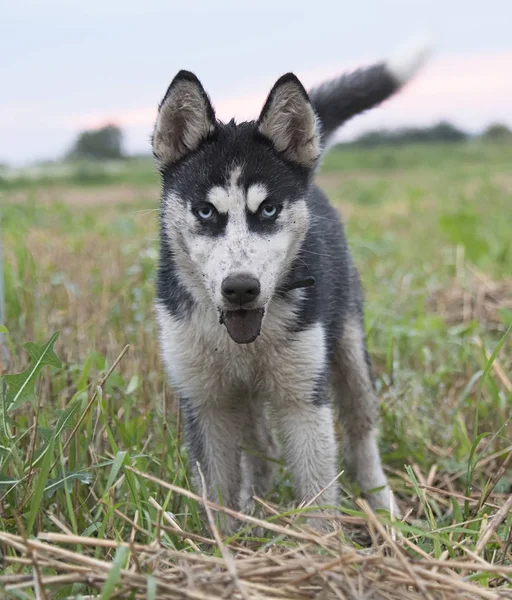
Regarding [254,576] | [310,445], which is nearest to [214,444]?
[310,445]

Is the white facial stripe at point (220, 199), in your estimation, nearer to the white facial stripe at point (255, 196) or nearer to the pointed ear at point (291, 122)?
the white facial stripe at point (255, 196)

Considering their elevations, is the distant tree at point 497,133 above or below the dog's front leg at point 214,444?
below

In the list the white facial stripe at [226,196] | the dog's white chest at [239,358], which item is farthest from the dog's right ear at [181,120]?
the dog's white chest at [239,358]

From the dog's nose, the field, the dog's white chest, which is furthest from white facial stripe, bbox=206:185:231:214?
the field

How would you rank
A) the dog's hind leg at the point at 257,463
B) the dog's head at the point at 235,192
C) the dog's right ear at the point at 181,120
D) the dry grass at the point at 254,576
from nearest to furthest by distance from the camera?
the dry grass at the point at 254,576, the dog's head at the point at 235,192, the dog's right ear at the point at 181,120, the dog's hind leg at the point at 257,463

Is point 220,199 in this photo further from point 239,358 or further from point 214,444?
point 214,444

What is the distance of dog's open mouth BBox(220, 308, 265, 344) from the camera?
2.82 metres

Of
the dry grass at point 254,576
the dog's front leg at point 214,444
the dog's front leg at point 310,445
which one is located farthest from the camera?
the dog's front leg at point 214,444

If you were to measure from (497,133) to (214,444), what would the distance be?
36611 millimetres

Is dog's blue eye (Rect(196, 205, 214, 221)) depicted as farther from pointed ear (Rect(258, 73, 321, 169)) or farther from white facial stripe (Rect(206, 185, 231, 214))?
pointed ear (Rect(258, 73, 321, 169))

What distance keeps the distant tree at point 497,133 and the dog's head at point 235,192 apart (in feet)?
106

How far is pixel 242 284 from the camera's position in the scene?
263cm

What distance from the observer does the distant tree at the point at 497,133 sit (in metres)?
34.1

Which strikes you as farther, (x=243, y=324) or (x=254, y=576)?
(x=243, y=324)
